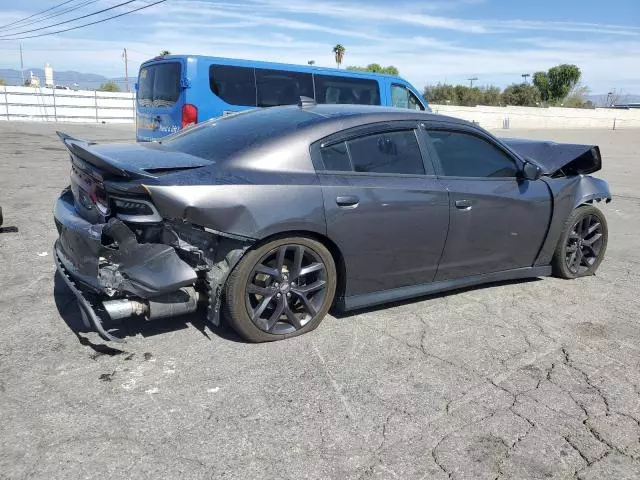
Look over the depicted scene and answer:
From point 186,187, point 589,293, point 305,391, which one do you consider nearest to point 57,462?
point 305,391

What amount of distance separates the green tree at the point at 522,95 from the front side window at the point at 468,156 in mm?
67960

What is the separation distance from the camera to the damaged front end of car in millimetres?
3303

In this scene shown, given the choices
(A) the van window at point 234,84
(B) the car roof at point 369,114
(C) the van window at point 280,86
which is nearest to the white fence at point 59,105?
(C) the van window at point 280,86

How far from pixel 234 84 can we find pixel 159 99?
1.34 meters

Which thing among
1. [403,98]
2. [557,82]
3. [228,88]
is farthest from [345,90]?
[557,82]

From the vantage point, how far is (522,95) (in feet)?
229

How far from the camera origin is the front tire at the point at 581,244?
17.1 feet

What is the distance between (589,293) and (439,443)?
3.00 meters

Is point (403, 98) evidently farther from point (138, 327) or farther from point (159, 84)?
point (138, 327)

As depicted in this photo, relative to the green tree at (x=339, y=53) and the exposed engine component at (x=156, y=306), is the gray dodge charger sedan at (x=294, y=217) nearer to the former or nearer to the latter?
the exposed engine component at (x=156, y=306)

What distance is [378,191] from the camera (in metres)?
3.95

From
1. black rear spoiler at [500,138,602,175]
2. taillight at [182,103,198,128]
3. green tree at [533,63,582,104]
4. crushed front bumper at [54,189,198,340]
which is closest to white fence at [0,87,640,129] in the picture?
taillight at [182,103,198,128]

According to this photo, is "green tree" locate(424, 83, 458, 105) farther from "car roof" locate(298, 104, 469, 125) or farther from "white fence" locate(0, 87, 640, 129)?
"car roof" locate(298, 104, 469, 125)

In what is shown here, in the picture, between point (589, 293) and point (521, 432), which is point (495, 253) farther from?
point (521, 432)
